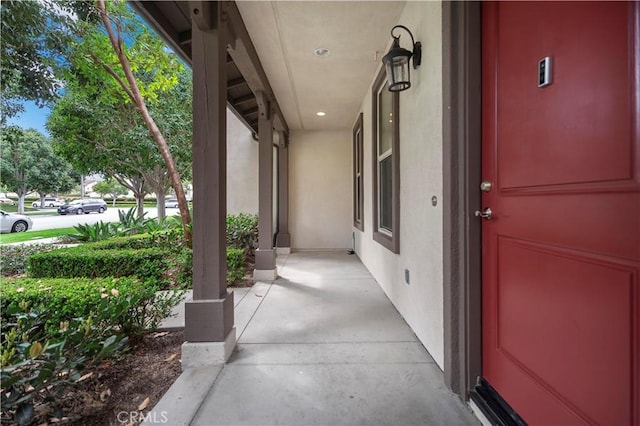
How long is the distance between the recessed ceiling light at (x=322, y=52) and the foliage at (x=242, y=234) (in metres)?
3.17

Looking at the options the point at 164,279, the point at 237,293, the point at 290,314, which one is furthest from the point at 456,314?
the point at 164,279

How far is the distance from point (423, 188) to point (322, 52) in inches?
83.6

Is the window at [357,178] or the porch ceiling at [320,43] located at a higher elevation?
the porch ceiling at [320,43]

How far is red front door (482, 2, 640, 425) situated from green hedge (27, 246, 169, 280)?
3.97 metres

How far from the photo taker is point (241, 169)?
7.36 metres

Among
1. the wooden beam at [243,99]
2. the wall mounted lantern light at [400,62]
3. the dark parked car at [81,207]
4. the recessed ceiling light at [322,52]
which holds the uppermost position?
the wooden beam at [243,99]

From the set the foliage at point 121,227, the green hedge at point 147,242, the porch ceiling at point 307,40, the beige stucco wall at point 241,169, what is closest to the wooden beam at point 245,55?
the porch ceiling at point 307,40

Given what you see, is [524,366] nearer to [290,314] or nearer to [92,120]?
[290,314]

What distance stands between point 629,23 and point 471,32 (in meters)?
0.82

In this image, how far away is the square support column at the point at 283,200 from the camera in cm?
658

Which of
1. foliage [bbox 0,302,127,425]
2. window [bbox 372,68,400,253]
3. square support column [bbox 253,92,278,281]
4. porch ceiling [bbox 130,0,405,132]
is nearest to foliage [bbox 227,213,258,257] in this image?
square support column [bbox 253,92,278,281]

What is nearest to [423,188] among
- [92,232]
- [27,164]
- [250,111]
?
[250,111]

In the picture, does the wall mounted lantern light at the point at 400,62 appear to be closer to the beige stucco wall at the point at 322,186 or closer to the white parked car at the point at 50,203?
the beige stucco wall at the point at 322,186

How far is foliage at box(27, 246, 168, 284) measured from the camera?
11.9 ft
